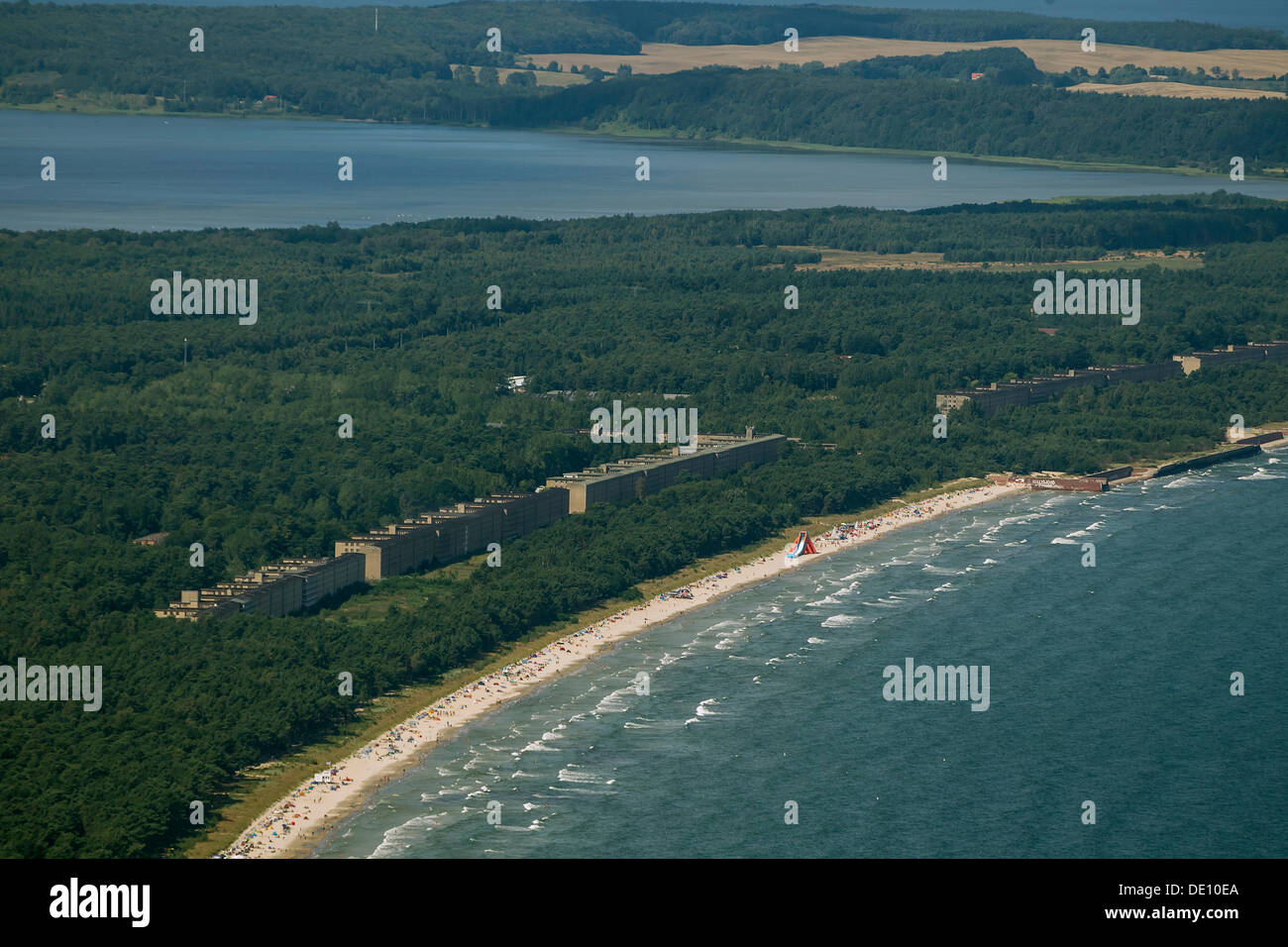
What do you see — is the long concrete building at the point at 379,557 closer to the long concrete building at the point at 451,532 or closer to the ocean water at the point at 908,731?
the long concrete building at the point at 451,532

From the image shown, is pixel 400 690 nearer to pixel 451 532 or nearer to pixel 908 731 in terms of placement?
Result: pixel 908 731

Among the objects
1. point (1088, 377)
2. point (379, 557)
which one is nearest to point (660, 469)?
point (379, 557)

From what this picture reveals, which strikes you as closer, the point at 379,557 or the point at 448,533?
the point at 379,557

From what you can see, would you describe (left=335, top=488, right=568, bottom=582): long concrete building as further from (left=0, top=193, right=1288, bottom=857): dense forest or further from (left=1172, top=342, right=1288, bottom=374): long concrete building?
(left=1172, top=342, right=1288, bottom=374): long concrete building

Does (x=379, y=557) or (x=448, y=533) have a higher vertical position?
(x=448, y=533)

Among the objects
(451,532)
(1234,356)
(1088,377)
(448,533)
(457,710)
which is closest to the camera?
(457,710)

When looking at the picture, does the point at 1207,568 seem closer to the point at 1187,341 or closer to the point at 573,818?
the point at 573,818
